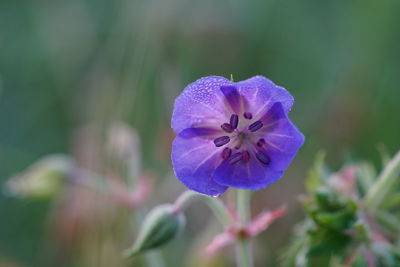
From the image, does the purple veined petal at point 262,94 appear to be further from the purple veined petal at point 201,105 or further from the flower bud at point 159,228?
the flower bud at point 159,228

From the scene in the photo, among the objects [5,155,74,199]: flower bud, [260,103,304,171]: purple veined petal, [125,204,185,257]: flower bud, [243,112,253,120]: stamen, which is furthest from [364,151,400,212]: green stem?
[5,155,74,199]: flower bud

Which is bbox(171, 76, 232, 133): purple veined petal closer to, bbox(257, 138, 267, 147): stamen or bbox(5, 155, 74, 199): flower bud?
bbox(257, 138, 267, 147): stamen

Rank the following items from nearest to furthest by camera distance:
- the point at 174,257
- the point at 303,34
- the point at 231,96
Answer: the point at 231,96
the point at 174,257
the point at 303,34

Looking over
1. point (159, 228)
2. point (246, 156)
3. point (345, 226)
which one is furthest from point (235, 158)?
point (345, 226)

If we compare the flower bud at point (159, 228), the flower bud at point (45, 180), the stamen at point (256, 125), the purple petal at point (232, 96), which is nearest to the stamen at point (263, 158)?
the stamen at point (256, 125)

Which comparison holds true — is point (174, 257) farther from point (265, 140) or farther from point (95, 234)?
point (265, 140)

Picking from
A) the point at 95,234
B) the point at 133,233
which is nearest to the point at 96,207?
the point at 95,234

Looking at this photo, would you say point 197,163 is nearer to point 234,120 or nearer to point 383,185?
point 234,120
